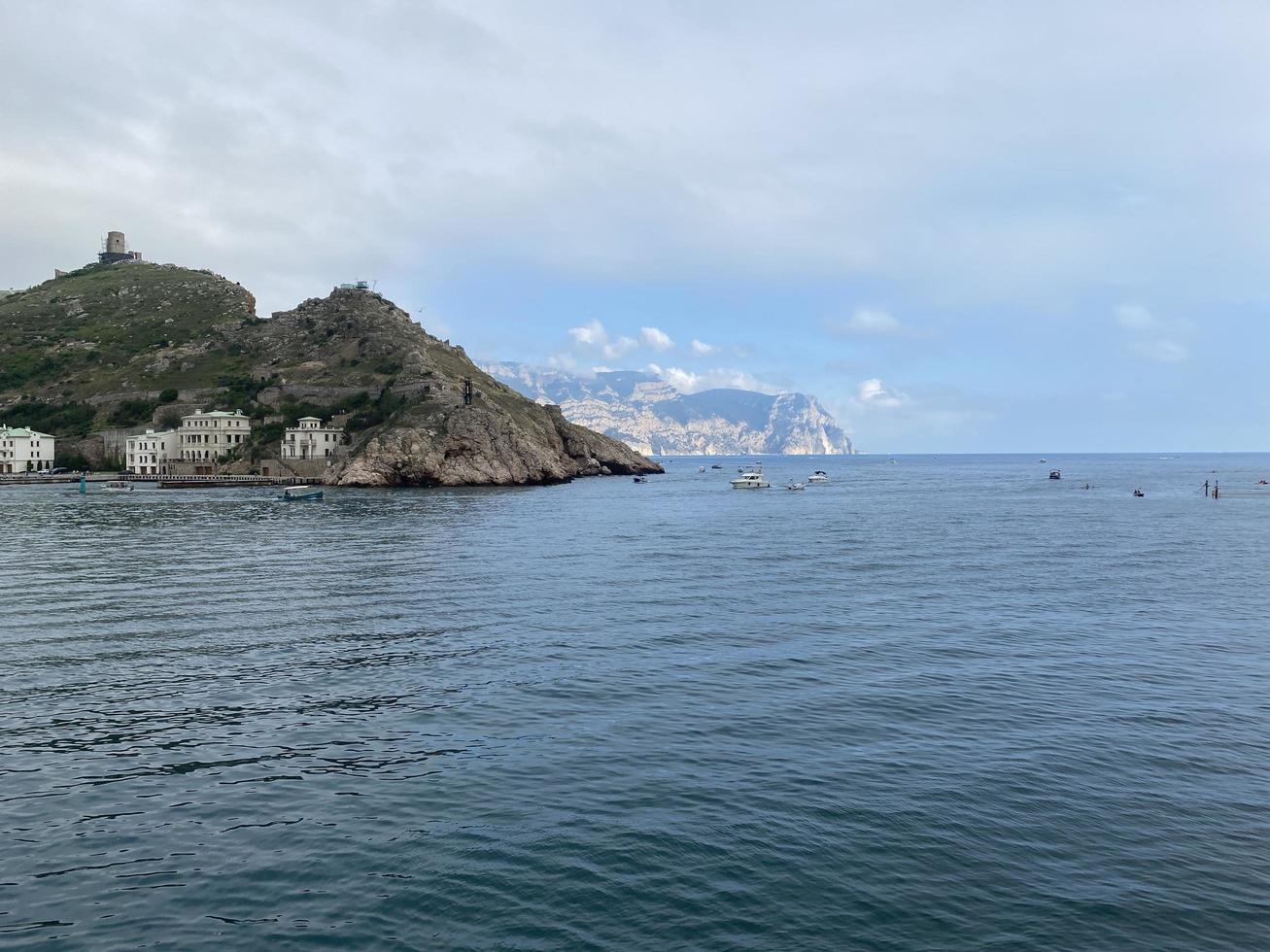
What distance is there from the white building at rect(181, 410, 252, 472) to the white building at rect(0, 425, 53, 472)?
2952 centimetres

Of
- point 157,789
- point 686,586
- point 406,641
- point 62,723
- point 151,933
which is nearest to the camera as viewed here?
point 151,933

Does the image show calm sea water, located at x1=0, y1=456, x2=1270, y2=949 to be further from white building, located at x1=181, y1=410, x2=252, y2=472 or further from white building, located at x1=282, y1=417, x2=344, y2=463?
white building, located at x1=181, y1=410, x2=252, y2=472

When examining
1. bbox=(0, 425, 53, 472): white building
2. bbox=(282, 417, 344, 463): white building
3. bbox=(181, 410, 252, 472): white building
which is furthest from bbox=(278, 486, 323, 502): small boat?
bbox=(0, 425, 53, 472): white building

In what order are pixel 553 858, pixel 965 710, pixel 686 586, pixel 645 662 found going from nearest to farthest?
pixel 553 858 < pixel 965 710 < pixel 645 662 < pixel 686 586

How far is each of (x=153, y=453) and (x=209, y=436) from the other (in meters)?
11.4

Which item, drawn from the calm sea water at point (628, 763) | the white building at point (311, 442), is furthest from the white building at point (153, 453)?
the calm sea water at point (628, 763)

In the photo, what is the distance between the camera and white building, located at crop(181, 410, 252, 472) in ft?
559

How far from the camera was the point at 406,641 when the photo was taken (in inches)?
1344

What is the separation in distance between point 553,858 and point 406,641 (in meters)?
19.5

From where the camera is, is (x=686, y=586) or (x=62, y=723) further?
(x=686, y=586)

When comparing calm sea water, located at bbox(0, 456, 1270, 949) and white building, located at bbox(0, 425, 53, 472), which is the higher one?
white building, located at bbox(0, 425, 53, 472)

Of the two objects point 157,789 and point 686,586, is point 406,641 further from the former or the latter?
point 686,586

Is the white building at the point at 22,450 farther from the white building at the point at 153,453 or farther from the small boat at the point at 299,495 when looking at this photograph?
the small boat at the point at 299,495

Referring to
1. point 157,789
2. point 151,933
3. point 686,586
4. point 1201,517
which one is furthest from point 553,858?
point 1201,517
